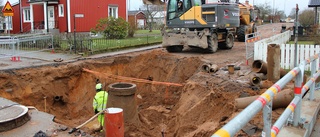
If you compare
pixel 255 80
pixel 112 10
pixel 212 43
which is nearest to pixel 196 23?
pixel 212 43

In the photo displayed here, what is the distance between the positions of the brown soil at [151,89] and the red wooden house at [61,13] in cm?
1337

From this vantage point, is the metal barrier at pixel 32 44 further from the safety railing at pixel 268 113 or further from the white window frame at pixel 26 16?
the safety railing at pixel 268 113

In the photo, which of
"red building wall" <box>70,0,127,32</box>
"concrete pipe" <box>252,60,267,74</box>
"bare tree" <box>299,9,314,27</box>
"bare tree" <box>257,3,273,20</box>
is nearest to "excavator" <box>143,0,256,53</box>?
"concrete pipe" <box>252,60,267,74</box>

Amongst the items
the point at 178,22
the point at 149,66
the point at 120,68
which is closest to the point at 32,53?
the point at 120,68

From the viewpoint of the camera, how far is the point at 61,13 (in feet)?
94.0

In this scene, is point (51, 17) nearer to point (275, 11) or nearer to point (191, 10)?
point (191, 10)

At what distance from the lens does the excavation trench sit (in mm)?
9352

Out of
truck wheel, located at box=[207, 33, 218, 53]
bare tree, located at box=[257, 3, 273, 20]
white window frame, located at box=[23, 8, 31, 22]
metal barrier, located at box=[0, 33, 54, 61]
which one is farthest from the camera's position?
bare tree, located at box=[257, 3, 273, 20]

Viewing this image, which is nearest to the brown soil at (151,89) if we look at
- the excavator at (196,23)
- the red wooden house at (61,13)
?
the excavator at (196,23)

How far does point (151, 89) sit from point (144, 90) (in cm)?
36

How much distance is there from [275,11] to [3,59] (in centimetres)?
7313

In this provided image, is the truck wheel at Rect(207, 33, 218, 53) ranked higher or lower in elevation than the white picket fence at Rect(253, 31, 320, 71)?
higher

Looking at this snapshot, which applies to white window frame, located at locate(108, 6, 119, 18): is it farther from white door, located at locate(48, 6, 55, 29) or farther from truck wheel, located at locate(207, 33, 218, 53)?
truck wheel, located at locate(207, 33, 218, 53)

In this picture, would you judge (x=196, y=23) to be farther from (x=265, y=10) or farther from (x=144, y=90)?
(x=265, y=10)
